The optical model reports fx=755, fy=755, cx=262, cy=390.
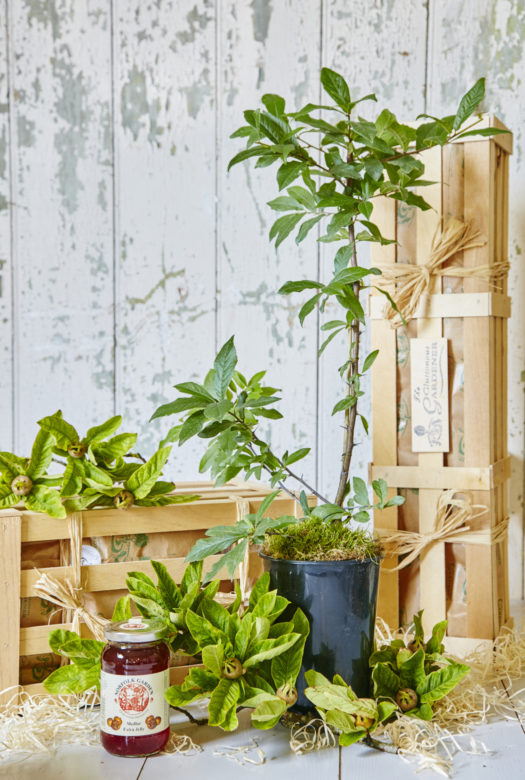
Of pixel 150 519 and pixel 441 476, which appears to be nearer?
pixel 150 519

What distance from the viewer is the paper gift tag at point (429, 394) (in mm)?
1227

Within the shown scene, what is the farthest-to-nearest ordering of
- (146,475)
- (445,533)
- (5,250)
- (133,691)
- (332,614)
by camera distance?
(5,250) < (445,533) < (146,475) < (332,614) < (133,691)

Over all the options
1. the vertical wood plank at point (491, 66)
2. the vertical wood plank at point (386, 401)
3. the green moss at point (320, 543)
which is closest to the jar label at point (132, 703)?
the green moss at point (320, 543)

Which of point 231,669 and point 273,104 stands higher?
point 273,104

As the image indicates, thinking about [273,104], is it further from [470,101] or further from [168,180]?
[168,180]

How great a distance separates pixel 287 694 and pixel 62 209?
42.8 inches

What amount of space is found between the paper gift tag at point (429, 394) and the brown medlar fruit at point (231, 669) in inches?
19.2

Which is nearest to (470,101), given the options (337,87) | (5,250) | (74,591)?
(337,87)

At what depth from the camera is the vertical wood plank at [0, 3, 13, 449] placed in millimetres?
1554

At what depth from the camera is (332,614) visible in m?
0.98

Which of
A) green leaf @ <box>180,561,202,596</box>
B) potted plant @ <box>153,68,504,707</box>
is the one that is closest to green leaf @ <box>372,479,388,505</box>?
potted plant @ <box>153,68,504,707</box>

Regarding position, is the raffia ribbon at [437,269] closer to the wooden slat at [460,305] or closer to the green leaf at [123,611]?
the wooden slat at [460,305]

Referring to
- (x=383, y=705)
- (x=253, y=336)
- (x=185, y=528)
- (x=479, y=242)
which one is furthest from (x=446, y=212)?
(x=383, y=705)

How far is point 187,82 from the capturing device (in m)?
1.59
